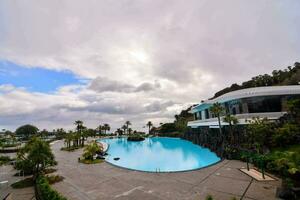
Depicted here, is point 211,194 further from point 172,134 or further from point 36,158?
point 172,134

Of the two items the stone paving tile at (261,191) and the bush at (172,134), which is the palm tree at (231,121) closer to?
the stone paving tile at (261,191)

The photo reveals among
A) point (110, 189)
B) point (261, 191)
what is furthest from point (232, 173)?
point (110, 189)

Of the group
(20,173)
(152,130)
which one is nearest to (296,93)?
(20,173)

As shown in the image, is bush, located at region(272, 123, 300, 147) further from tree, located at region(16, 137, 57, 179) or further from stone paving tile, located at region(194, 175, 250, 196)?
tree, located at region(16, 137, 57, 179)

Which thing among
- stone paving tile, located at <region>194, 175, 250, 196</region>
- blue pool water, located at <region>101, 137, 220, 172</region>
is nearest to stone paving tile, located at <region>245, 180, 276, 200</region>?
stone paving tile, located at <region>194, 175, 250, 196</region>

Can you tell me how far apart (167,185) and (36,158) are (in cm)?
1235

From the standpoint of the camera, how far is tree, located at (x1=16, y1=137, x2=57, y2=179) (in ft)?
61.4

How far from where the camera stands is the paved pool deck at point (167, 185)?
13.7 meters

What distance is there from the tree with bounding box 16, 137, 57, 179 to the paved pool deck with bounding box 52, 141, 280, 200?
2624 mm

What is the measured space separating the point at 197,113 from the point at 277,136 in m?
33.7

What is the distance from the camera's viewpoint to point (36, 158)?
18609mm

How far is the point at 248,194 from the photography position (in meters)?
13.3

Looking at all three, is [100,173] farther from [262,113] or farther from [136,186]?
[262,113]

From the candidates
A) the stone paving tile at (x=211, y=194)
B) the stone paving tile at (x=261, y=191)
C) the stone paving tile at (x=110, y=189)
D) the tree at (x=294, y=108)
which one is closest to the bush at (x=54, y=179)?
the stone paving tile at (x=110, y=189)
